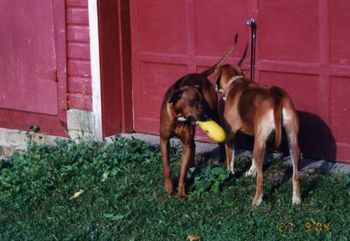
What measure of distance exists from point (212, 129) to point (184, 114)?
31cm

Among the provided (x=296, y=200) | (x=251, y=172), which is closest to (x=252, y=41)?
(x=251, y=172)

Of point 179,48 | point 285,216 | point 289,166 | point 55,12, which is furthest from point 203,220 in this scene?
point 55,12

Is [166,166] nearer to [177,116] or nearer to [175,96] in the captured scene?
[177,116]

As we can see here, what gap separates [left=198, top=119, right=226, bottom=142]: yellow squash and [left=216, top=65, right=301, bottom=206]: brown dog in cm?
25

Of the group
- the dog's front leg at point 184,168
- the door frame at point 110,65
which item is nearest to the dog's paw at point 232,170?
the dog's front leg at point 184,168

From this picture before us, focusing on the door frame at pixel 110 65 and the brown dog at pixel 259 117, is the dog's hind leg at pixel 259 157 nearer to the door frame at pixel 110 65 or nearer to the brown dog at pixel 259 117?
the brown dog at pixel 259 117

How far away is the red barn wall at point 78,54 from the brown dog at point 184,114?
1948mm

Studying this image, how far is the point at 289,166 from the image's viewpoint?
9328 mm

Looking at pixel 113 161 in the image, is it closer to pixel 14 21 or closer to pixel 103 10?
pixel 103 10

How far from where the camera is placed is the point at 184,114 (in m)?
8.43

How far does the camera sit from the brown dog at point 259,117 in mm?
8086

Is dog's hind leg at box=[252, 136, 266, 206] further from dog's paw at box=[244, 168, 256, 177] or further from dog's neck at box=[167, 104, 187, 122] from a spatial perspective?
dog's paw at box=[244, 168, 256, 177]

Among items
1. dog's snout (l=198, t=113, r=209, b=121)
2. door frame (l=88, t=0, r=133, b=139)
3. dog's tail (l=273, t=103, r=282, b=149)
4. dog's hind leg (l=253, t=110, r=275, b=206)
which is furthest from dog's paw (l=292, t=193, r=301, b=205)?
door frame (l=88, t=0, r=133, b=139)

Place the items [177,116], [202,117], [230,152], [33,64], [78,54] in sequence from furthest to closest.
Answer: [33,64] < [78,54] < [230,152] < [177,116] < [202,117]
